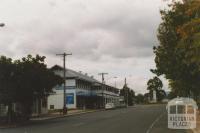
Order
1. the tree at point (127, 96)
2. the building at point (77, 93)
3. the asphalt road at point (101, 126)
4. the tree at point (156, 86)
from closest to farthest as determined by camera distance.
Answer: the asphalt road at point (101, 126) < the building at point (77, 93) < the tree at point (127, 96) < the tree at point (156, 86)

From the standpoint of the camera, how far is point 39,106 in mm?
68062

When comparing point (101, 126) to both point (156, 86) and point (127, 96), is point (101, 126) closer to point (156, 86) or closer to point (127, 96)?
point (127, 96)

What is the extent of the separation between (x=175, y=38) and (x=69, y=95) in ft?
212

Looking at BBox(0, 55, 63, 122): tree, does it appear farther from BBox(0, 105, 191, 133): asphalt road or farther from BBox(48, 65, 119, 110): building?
BBox(48, 65, 119, 110): building

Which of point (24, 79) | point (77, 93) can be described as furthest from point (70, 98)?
point (24, 79)

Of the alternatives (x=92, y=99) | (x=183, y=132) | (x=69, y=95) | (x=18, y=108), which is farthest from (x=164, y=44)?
(x=92, y=99)

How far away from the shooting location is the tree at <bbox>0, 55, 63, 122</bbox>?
4591cm

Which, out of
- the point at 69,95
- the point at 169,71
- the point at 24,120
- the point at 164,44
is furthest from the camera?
the point at 69,95

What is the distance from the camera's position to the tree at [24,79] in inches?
1807

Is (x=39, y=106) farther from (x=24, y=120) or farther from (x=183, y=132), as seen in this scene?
(x=183, y=132)

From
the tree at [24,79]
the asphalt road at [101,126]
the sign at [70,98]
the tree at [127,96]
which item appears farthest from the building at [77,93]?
the asphalt road at [101,126]

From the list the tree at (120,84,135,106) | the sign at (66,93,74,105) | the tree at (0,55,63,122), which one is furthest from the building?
the tree at (0,55,63,122)

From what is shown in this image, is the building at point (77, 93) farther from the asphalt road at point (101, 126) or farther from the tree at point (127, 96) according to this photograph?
the asphalt road at point (101, 126)

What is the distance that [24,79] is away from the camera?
153 ft
